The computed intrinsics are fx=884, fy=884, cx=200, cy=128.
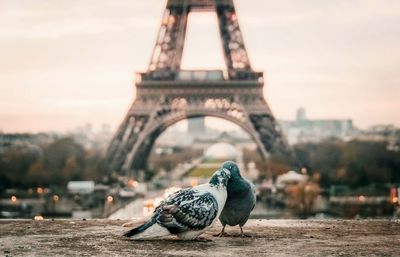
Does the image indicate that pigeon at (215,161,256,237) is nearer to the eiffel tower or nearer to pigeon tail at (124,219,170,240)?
pigeon tail at (124,219,170,240)

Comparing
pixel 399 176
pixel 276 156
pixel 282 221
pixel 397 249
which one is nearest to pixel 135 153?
pixel 276 156

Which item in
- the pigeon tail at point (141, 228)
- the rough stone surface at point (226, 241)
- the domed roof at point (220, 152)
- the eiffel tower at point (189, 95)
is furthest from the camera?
the domed roof at point (220, 152)

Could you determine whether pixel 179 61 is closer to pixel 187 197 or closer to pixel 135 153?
pixel 135 153

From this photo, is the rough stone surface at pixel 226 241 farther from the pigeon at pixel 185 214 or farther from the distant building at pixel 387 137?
the distant building at pixel 387 137

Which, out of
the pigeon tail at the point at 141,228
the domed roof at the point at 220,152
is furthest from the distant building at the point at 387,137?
the pigeon tail at the point at 141,228

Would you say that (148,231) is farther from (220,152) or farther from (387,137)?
(220,152)

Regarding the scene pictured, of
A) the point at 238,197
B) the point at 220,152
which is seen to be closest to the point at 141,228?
the point at 238,197

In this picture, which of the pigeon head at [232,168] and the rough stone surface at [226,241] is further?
the pigeon head at [232,168]
